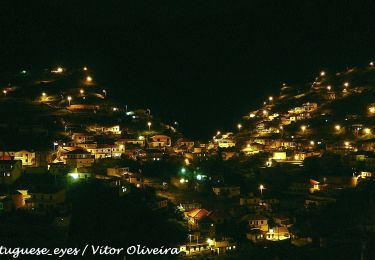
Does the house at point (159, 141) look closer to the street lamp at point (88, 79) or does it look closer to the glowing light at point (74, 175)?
the glowing light at point (74, 175)

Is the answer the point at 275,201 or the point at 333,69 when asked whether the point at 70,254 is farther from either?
the point at 333,69

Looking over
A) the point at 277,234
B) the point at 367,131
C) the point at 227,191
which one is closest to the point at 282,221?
the point at 277,234

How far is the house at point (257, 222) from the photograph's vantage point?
116ft

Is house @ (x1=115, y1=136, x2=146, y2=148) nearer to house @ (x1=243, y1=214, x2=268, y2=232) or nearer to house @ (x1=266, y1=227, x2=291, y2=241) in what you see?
house @ (x1=243, y1=214, x2=268, y2=232)

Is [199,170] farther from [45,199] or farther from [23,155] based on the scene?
[45,199]

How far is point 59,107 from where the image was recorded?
53656mm

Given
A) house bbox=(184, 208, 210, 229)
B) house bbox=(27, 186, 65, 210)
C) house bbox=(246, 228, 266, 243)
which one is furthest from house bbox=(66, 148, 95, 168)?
house bbox=(246, 228, 266, 243)

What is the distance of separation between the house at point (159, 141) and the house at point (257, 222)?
55.0ft

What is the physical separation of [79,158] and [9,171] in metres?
6.28

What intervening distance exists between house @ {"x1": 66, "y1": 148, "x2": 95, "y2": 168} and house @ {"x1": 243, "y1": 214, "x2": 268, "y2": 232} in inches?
520

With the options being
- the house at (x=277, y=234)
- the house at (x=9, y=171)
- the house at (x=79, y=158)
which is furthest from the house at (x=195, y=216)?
the house at (x=9, y=171)

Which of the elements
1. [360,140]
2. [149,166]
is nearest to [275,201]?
[149,166]

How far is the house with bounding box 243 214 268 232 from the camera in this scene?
3528cm

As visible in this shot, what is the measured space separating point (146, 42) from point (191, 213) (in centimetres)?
7764
